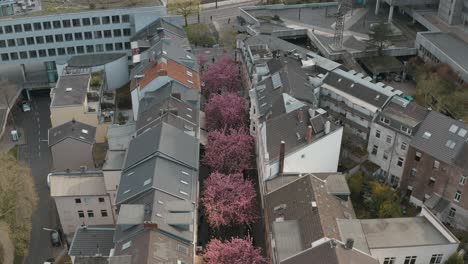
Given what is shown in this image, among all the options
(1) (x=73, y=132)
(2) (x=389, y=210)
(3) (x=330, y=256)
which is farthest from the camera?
(1) (x=73, y=132)

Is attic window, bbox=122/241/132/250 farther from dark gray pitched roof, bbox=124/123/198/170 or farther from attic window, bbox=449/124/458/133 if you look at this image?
attic window, bbox=449/124/458/133

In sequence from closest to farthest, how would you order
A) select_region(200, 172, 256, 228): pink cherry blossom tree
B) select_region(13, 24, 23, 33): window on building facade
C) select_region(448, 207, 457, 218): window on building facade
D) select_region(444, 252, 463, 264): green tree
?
select_region(444, 252, 463, 264): green tree, select_region(200, 172, 256, 228): pink cherry blossom tree, select_region(448, 207, 457, 218): window on building facade, select_region(13, 24, 23, 33): window on building facade

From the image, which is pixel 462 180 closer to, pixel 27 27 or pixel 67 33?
pixel 67 33

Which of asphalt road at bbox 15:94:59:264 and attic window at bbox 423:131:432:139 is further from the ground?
attic window at bbox 423:131:432:139

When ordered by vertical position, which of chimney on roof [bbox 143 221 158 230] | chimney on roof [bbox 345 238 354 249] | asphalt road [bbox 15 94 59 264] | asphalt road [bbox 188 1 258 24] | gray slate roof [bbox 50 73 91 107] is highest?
asphalt road [bbox 188 1 258 24]

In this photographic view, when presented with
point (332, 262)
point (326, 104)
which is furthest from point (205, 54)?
point (332, 262)

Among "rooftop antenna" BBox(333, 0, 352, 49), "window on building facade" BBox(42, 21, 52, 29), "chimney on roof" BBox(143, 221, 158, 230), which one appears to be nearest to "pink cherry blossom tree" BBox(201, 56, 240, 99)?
"rooftop antenna" BBox(333, 0, 352, 49)

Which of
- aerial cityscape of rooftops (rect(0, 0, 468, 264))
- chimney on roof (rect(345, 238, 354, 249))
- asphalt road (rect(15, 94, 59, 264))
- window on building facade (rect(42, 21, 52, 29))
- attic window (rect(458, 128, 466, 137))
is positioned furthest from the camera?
window on building facade (rect(42, 21, 52, 29))

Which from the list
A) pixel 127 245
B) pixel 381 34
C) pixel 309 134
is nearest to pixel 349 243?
pixel 309 134
